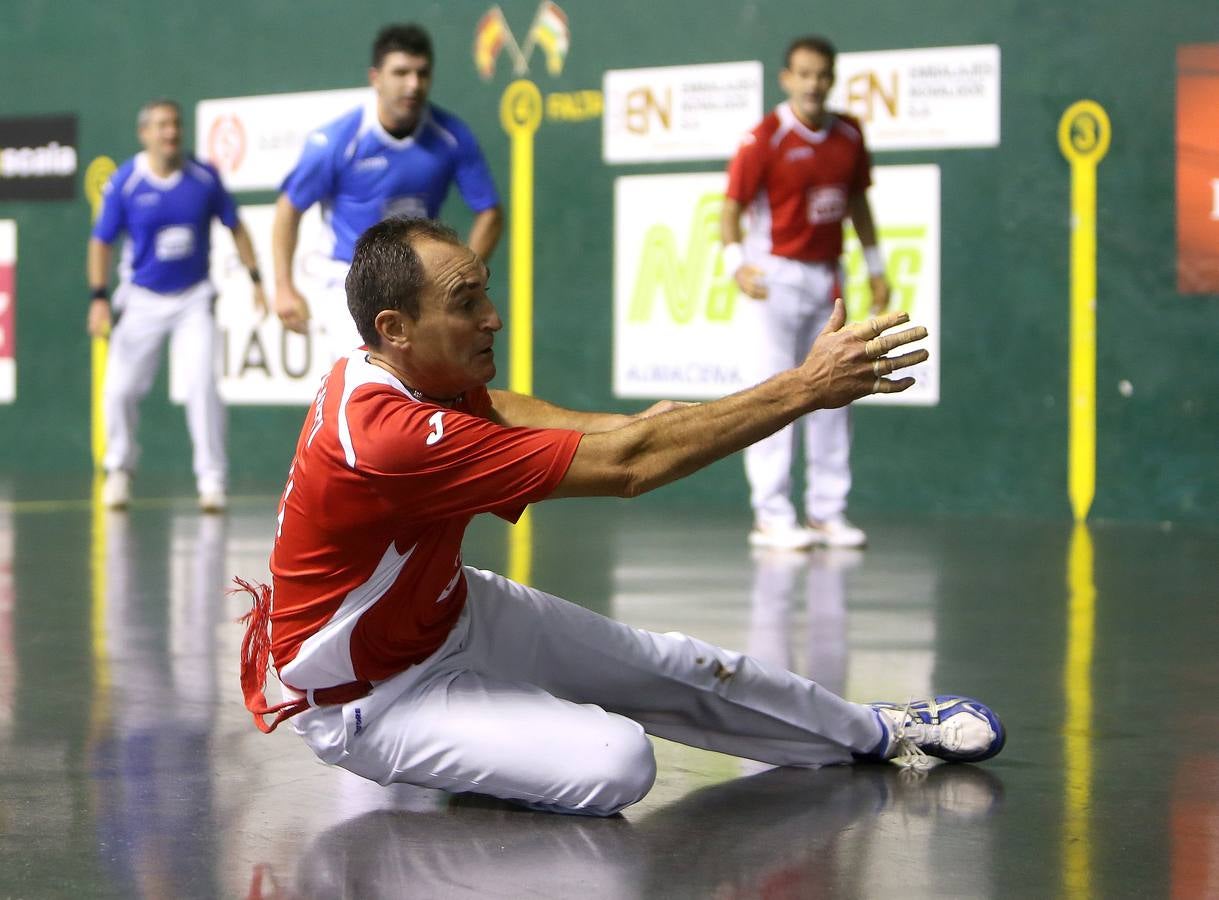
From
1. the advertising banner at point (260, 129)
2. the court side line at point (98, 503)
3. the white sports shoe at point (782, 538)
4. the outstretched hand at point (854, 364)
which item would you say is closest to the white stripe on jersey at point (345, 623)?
the outstretched hand at point (854, 364)

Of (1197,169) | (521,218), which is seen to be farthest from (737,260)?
(521,218)

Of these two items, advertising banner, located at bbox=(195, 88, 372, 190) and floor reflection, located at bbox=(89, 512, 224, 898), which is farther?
advertising banner, located at bbox=(195, 88, 372, 190)

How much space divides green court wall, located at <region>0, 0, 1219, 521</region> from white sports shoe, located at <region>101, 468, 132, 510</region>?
123 centimetres

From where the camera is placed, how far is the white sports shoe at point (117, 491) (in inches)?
283

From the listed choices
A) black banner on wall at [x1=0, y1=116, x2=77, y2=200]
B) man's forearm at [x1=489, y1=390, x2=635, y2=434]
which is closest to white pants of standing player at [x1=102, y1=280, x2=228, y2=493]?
black banner on wall at [x1=0, y1=116, x2=77, y2=200]

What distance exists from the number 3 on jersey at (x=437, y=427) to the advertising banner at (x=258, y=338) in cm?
623

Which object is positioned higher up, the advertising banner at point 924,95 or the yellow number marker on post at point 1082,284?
the advertising banner at point 924,95

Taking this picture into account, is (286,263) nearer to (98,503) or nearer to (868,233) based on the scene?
(868,233)

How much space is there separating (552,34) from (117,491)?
2.67 m

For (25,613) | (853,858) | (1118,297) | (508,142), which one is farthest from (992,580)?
(508,142)

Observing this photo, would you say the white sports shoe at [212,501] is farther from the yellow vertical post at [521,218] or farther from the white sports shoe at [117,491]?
the yellow vertical post at [521,218]

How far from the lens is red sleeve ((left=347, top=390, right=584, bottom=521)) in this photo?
2.38 meters

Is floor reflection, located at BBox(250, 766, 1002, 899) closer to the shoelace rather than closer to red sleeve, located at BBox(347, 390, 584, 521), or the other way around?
the shoelace

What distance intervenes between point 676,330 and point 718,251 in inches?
15.5
